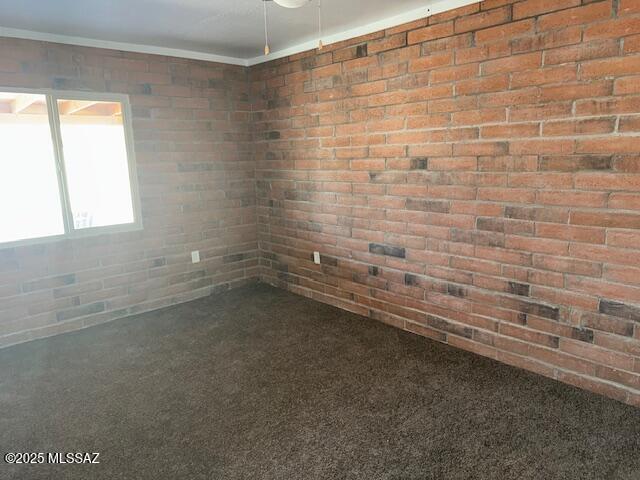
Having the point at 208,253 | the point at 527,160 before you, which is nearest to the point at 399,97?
the point at 527,160

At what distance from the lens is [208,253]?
4.45 meters

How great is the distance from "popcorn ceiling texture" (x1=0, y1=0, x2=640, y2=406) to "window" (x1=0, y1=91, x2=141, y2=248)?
0.12 meters

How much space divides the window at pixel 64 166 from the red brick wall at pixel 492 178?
1675 mm

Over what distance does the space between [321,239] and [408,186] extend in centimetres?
114

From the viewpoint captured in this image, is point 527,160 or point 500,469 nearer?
point 500,469

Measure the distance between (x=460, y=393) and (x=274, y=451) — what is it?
1161 millimetres

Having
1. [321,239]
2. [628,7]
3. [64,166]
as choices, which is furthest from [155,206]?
[628,7]

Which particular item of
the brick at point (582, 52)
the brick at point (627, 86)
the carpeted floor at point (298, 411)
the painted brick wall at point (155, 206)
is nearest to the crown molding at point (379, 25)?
the brick at point (582, 52)

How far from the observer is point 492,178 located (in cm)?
274

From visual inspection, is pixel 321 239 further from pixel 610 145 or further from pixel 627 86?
pixel 627 86

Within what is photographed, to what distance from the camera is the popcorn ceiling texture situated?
2.34 meters

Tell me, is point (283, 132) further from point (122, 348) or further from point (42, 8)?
point (122, 348)

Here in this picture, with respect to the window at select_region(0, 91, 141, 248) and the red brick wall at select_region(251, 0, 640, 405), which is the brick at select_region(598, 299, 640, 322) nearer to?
the red brick wall at select_region(251, 0, 640, 405)

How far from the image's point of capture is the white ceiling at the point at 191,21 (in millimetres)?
2807
